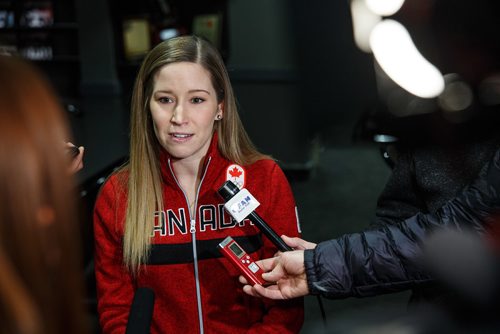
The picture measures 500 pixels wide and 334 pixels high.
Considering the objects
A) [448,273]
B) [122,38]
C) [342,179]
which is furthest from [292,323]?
[122,38]

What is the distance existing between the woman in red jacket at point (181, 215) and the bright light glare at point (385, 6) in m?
0.50

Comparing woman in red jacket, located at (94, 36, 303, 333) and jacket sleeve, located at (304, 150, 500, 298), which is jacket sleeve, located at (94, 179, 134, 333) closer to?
woman in red jacket, located at (94, 36, 303, 333)

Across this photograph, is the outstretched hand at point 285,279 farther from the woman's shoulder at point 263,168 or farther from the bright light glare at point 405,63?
the bright light glare at point 405,63

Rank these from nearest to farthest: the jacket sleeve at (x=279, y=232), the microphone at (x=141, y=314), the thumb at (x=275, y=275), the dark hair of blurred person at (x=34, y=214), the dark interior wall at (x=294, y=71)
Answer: the dark hair of blurred person at (x=34, y=214)
the microphone at (x=141, y=314)
the thumb at (x=275, y=275)
the jacket sleeve at (x=279, y=232)
the dark interior wall at (x=294, y=71)

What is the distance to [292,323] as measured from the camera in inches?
59.6

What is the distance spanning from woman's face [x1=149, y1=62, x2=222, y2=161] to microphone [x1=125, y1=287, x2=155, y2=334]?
488 mm

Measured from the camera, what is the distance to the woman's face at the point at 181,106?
59.2 inches

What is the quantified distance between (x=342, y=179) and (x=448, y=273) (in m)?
4.12

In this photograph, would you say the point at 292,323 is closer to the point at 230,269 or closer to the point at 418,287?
the point at 230,269

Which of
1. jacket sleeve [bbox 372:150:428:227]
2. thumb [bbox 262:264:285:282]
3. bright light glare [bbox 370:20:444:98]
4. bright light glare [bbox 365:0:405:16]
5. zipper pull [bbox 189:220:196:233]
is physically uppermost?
bright light glare [bbox 365:0:405:16]

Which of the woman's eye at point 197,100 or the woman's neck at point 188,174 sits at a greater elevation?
the woman's eye at point 197,100

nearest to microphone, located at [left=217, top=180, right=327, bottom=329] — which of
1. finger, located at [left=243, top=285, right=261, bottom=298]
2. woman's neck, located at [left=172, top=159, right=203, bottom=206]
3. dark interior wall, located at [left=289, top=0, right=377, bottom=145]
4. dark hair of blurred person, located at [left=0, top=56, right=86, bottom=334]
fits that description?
finger, located at [left=243, top=285, right=261, bottom=298]

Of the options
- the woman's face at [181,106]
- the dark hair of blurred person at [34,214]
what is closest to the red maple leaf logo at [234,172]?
the woman's face at [181,106]

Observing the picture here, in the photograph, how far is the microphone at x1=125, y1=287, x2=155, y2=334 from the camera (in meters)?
1.04
